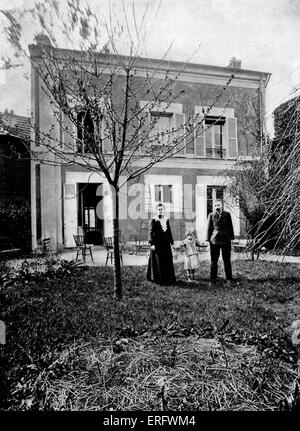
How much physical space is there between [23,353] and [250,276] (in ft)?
14.6

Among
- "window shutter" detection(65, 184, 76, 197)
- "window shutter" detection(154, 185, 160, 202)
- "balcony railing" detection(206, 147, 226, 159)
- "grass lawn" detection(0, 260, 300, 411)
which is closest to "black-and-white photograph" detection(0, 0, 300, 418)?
"grass lawn" detection(0, 260, 300, 411)

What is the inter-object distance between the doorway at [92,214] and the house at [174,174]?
3.1 inches

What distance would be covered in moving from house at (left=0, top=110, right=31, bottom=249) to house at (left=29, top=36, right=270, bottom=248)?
568mm

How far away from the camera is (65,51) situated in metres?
3.67

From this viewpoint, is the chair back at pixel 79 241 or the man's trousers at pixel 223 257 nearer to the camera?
the man's trousers at pixel 223 257

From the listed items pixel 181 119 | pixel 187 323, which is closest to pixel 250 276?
pixel 187 323

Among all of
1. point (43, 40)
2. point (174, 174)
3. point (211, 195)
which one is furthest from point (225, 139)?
point (43, 40)

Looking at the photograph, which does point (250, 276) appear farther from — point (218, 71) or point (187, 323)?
point (218, 71)

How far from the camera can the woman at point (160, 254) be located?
18.7 feet

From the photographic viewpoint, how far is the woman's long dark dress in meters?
5.69

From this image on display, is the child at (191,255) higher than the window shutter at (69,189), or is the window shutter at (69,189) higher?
the window shutter at (69,189)

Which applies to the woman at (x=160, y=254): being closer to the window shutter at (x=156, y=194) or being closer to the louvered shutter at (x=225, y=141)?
the window shutter at (x=156, y=194)

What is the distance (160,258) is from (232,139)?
7271 mm

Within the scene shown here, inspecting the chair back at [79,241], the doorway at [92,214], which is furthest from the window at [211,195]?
the chair back at [79,241]
